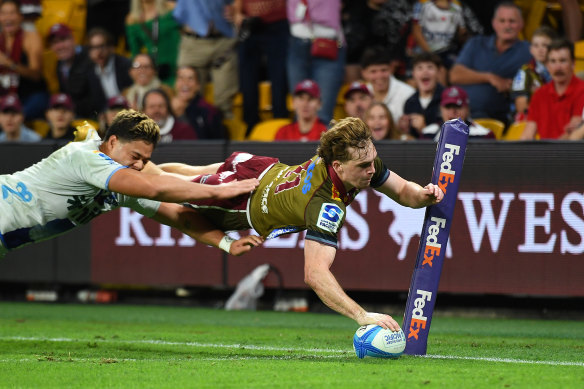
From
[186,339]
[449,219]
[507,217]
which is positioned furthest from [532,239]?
[186,339]

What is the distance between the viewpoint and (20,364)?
23.0 feet

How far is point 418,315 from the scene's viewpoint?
7324 millimetres

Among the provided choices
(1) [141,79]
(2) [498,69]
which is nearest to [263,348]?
(2) [498,69]

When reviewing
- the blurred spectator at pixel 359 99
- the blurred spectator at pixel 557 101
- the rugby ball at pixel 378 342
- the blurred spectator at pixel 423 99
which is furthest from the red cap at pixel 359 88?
the rugby ball at pixel 378 342

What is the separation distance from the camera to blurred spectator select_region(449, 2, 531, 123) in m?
12.2

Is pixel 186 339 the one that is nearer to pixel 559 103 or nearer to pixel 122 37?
pixel 559 103

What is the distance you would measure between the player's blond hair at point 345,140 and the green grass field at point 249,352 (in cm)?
147

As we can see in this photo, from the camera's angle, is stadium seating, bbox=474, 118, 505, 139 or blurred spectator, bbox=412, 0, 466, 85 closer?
stadium seating, bbox=474, 118, 505, 139

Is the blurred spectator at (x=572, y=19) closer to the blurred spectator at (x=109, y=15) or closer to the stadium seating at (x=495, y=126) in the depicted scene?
the stadium seating at (x=495, y=126)

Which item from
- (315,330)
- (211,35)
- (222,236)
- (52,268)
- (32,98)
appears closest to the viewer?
(222,236)

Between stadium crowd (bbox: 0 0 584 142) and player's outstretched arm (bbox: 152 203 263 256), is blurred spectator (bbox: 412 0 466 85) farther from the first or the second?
player's outstretched arm (bbox: 152 203 263 256)

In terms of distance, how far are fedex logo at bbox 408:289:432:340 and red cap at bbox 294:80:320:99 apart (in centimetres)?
493

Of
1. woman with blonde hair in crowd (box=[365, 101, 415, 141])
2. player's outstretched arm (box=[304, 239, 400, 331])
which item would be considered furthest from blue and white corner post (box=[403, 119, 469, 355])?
woman with blonde hair in crowd (box=[365, 101, 415, 141])

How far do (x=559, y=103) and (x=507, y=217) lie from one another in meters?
1.61
